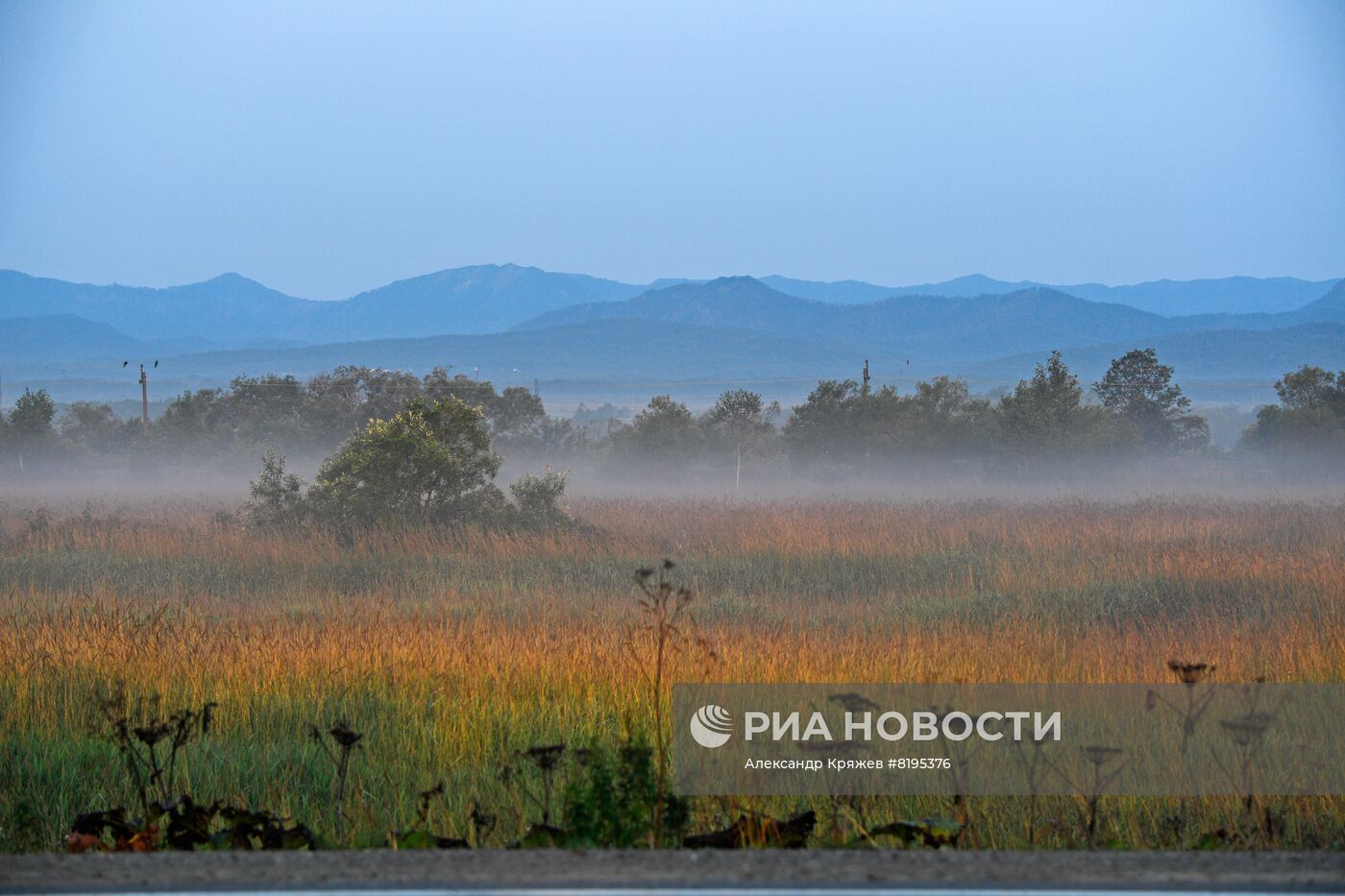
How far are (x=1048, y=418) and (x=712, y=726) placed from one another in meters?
36.6

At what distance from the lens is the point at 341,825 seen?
478 centimetres

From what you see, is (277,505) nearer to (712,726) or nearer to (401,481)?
(401,481)

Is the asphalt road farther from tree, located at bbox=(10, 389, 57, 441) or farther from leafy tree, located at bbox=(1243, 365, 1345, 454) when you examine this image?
tree, located at bbox=(10, 389, 57, 441)

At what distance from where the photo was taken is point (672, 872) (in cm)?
341

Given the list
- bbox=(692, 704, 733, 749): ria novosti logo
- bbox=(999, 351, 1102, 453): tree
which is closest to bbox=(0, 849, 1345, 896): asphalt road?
bbox=(692, 704, 733, 749): ria novosti logo

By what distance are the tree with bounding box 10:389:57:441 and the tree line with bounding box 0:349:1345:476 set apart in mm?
86

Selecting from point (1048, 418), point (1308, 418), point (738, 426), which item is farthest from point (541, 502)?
point (1308, 418)

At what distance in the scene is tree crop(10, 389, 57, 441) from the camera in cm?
5341

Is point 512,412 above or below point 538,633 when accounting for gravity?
above

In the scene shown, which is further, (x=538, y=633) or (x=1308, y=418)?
(x=1308, y=418)

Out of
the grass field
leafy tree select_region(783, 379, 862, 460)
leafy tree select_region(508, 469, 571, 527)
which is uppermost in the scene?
leafy tree select_region(783, 379, 862, 460)

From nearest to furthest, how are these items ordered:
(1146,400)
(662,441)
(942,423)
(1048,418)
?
(1048,418) → (942,423) → (662,441) → (1146,400)

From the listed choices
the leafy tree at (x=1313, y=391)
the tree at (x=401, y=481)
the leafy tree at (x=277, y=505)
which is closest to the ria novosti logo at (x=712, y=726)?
the tree at (x=401, y=481)

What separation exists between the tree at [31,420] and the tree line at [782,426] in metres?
0.09
